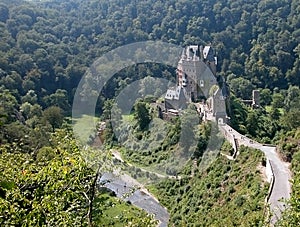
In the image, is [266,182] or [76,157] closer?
[76,157]

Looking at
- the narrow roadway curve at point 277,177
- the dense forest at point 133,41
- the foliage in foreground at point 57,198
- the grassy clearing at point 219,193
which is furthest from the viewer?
the dense forest at point 133,41

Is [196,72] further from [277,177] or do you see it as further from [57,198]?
[57,198]

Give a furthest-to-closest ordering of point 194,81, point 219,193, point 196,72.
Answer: point 196,72 → point 194,81 → point 219,193

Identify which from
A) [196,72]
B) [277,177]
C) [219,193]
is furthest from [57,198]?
[196,72]

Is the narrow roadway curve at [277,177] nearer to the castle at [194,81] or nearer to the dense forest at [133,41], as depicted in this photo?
the dense forest at [133,41]

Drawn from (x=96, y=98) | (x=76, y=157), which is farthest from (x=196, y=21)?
(x=76, y=157)

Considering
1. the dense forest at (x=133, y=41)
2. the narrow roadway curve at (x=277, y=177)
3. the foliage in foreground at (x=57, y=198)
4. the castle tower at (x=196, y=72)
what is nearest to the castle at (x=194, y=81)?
the castle tower at (x=196, y=72)

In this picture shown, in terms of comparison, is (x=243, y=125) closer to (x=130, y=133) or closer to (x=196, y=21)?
(x=130, y=133)
